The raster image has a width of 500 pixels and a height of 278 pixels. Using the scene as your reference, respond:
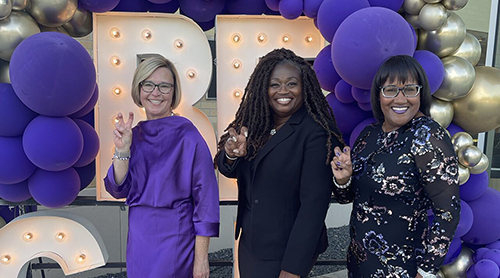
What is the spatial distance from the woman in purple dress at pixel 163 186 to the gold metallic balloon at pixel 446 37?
1.50 meters

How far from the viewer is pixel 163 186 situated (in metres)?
1.82

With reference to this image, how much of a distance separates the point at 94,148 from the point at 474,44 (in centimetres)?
259

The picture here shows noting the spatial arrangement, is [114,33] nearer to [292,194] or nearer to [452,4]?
[292,194]

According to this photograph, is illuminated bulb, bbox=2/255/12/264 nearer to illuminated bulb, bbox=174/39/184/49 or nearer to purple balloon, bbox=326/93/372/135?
illuminated bulb, bbox=174/39/184/49

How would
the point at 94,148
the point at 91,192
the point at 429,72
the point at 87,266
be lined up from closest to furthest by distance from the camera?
the point at 429,72 → the point at 94,148 → the point at 87,266 → the point at 91,192

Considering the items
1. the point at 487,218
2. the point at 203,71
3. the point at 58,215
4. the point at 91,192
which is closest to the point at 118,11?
the point at 203,71

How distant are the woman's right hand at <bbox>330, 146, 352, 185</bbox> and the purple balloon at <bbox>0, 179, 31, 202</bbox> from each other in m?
1.91

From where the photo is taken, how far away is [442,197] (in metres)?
1.50

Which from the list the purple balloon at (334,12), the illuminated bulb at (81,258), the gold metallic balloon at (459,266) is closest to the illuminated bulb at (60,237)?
the illuminated bulb at (81,258)

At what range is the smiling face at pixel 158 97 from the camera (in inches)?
73.3

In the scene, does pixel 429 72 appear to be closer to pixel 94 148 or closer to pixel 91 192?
pixel 94 148

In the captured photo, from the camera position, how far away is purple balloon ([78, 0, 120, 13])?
243 cm

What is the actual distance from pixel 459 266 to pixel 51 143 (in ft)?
8.50

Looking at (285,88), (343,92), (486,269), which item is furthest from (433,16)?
(486,269)
